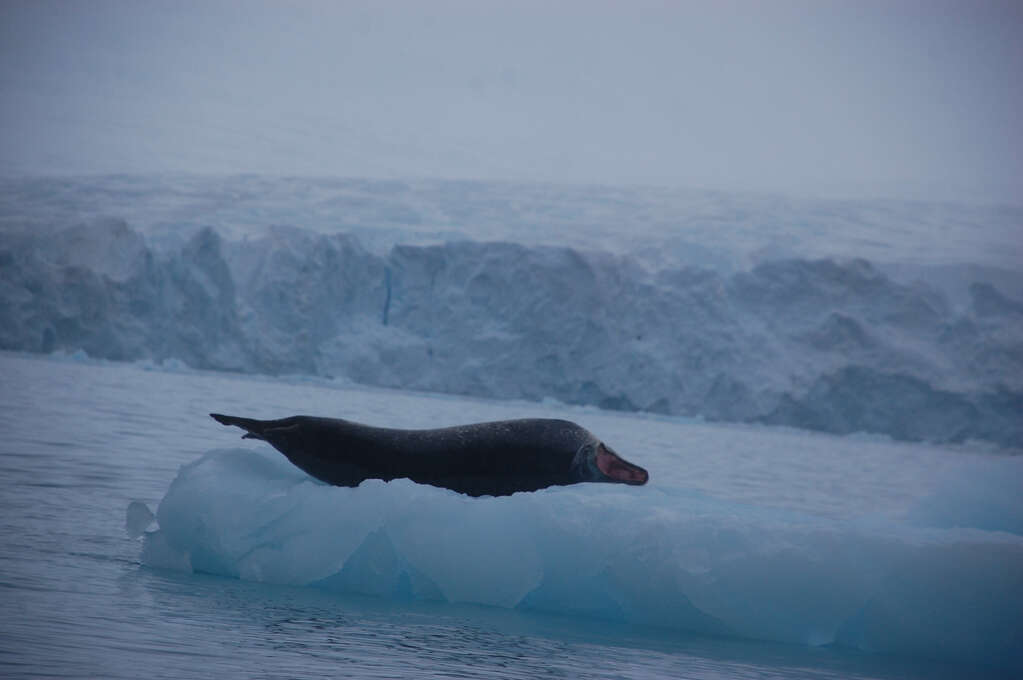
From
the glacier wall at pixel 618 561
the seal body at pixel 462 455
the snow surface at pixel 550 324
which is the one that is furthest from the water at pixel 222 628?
the snow surface at pixel 550 324

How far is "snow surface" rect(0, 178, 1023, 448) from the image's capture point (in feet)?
86.0

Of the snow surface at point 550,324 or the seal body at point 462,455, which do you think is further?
the snow surface at point 550,324

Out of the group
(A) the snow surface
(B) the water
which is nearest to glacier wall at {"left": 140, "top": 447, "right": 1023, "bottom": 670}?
(B) the water

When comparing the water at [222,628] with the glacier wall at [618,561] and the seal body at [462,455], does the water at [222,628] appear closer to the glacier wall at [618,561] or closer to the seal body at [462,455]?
the glacier wall at [618,561]

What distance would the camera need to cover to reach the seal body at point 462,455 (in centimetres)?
475

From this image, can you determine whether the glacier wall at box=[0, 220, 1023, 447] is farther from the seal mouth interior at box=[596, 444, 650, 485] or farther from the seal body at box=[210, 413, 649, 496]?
the seal mouth interior at box=[596, 444, 650, 485]

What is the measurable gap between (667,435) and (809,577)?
1569 cm

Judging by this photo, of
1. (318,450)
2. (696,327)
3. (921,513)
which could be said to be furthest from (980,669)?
(696,327)

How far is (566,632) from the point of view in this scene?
163 inches

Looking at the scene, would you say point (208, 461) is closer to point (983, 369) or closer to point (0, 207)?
point (983, 369)

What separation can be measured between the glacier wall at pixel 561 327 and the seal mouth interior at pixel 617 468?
2226 cm

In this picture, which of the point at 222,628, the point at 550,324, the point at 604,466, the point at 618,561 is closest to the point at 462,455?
the point at 604,466

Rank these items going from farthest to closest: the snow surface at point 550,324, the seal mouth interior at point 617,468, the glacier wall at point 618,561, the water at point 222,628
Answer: the snow surface at point 550,324
the seal mouth interior at point 617,468
the glacier wall at point 618,561
the water at point 222,628

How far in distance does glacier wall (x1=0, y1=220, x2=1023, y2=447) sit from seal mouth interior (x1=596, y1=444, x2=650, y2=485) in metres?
22.3
